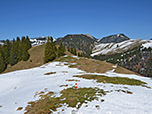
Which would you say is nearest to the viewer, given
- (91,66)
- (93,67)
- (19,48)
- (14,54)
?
(93,67)

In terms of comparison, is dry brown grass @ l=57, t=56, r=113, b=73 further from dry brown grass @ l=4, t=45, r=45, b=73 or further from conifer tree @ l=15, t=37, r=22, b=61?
conifer tree @ l=15, t=37, r=22, b=61

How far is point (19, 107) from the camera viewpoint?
12969mm

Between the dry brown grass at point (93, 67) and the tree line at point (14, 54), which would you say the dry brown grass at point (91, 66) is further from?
the tree line at point (14, 54)

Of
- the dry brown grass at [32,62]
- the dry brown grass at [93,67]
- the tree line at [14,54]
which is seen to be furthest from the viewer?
the tree line at [14,54]

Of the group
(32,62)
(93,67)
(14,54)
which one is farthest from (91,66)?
(14,54)

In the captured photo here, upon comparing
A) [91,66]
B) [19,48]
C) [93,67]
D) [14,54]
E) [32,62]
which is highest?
[19,48]

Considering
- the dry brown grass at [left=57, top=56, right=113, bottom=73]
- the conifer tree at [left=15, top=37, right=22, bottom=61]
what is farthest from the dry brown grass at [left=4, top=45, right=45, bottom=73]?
the dry brown grass at [left=57, top=56, right=113, bottom=73]

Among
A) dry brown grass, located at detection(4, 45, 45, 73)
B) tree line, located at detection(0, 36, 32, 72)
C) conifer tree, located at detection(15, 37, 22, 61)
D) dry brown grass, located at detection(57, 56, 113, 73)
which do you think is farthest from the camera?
conifer tree, located at detection(15, 37, 22, 61)

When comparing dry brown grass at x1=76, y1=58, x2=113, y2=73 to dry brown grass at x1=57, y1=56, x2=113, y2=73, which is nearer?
dry brown grass at x1=76, y1=58, x2=113, y2=73

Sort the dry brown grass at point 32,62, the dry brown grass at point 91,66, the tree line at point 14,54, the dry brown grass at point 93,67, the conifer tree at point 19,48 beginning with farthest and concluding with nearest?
the conifer tree at point 19,48
the tree line at point 14,54
the dry brown grass at point 32,62
the dry brown grass at point 91,66
the dry brown grass at point 93,67

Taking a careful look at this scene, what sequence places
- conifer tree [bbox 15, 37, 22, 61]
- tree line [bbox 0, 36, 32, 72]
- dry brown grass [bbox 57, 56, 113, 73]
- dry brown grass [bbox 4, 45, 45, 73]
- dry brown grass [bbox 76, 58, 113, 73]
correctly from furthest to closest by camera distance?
conifer tree [bbox 15, 37, 22, 61] → tree line [bbox 0, 36, 32, 72] → dry brown grass [bbox 4, 45, 45, 73] → dry brown grass [bbox 57, 56, 113, 73] → dry brown grass [bbox 76, 58, 113, 73]

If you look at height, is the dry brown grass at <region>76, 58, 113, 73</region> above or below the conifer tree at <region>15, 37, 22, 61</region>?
below

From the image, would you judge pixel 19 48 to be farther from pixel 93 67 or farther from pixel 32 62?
pixel 93 67

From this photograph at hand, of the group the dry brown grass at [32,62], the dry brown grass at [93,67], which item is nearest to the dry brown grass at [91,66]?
the dry brown grass at [93,67]
